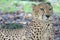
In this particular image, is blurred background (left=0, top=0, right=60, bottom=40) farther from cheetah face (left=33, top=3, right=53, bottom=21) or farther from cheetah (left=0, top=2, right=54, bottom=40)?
cheetah face (left=33, top=3, right=53, bottom=21)

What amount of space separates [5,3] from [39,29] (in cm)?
476

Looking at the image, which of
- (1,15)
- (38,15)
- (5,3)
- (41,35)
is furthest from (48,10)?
(1,15)

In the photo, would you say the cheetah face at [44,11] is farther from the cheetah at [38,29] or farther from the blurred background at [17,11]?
the blurred background at [17,11]

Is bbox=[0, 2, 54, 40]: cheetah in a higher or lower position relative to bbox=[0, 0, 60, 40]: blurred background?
higher

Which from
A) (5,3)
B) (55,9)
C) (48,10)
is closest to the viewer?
(48,10)

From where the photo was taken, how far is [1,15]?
34.9 feet

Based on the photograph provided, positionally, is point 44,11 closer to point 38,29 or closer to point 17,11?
point 38,29

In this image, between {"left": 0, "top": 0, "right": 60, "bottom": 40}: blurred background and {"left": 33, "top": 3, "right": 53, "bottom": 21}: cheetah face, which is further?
{"left": 0, "top": 0, "right": 60, "bottom": 40}: blurred background

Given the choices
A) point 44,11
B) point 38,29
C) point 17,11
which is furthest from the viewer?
point 17,11

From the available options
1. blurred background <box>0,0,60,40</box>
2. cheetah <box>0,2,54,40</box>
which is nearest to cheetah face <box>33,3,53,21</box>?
cheetah <box>0,2,54,40</box>

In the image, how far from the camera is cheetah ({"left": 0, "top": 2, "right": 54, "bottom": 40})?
5.23 meters

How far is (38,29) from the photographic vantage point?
550 centimetres

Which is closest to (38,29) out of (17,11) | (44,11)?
(44,11)

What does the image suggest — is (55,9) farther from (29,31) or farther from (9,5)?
(29,31)
